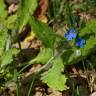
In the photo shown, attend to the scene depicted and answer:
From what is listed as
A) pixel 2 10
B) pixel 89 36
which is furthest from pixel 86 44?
pixel 2 10

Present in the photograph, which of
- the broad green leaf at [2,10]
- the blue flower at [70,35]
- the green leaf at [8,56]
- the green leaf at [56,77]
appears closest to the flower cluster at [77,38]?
the blue flower at [70,35]

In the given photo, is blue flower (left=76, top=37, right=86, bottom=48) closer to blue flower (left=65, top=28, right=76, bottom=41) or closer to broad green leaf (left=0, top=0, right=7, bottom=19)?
blue flower (left=65, top=28, right=76, bottom=41)

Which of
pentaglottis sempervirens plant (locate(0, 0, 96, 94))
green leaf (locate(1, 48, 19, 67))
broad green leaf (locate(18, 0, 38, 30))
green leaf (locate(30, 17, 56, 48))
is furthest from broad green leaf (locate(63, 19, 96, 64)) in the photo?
broad green leaf (locate(18, 0, 38, 30))

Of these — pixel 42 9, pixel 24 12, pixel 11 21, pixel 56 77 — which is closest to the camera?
pixel 56 77

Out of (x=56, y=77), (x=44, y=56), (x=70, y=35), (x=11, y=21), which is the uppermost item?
(x=11, y=21)

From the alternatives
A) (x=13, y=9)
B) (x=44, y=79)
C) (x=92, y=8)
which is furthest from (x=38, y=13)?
(x=44, y=79)

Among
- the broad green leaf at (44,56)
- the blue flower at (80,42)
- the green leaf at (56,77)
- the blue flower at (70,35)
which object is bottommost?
the green leaf at (56,77)

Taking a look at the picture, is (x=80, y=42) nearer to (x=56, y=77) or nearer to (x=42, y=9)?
(x=56, y=77)

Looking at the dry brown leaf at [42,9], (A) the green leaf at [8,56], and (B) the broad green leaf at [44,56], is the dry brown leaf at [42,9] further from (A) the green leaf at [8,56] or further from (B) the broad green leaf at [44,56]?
(A) the green leaf at [8,56]
